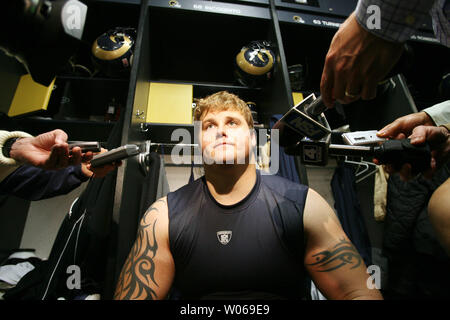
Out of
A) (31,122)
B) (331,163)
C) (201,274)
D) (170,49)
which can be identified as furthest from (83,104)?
(331,163)

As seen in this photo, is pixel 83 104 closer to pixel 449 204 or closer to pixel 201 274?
pixel 201 274

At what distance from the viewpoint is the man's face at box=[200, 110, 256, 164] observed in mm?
1076

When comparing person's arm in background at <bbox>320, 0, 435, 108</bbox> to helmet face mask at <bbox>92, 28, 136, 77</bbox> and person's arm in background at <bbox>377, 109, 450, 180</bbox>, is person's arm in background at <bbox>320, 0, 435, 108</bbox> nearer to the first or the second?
person's arm in background at <bbox>377, 109, 450, 180</bbox>

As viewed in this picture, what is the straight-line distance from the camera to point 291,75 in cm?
204

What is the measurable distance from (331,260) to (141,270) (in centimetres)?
81

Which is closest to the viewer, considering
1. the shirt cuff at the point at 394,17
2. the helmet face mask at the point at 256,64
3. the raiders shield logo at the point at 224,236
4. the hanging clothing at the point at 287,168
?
the shirt cuff at the point at 394,17

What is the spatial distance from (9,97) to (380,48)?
7.88 feet

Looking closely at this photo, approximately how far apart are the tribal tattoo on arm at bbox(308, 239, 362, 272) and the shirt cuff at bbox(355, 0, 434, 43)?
0.78 metres

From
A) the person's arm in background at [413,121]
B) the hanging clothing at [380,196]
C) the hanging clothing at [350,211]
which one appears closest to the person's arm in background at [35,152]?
the person's arm in background at [413,121]

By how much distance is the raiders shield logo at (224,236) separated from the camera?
3.06 ft

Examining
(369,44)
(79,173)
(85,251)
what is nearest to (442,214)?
(369,44)

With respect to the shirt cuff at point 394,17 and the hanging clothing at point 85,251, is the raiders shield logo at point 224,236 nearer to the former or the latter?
the hanging clothing at point 85,251

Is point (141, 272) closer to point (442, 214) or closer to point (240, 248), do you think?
point (240, 248)

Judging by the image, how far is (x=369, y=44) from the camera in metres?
0.60
